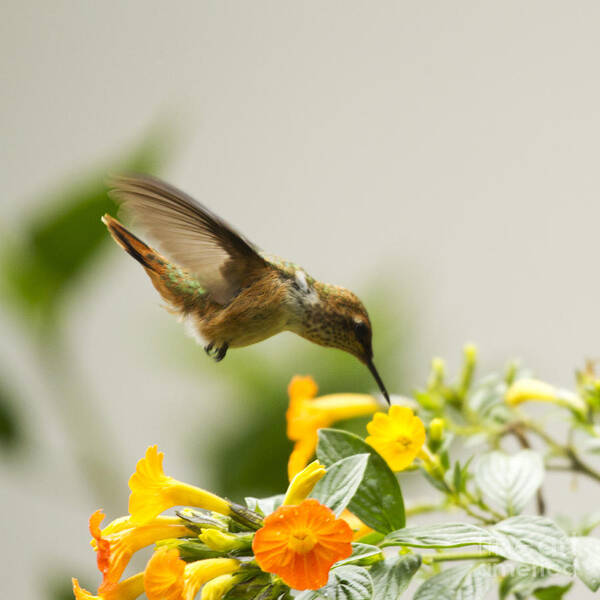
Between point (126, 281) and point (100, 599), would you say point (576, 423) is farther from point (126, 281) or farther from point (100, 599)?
point (126, 281)

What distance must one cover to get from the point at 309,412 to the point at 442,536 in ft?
0.74

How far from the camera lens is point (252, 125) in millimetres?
2260

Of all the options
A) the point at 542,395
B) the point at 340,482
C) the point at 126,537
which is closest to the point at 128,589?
the point at 126,537

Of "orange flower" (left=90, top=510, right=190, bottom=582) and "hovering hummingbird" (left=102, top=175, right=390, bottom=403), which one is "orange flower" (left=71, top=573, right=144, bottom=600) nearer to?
"orange flower" (left=90, top=510, right=190, bottom=582)

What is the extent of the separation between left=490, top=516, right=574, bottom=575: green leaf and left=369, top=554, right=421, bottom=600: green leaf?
0.15 feet

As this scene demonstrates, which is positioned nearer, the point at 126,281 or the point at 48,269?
the point at 48,269

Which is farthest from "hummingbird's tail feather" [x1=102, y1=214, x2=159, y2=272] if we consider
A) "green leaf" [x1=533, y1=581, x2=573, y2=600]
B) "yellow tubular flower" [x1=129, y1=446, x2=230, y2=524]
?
"green leaf" [x1=533, y1=581, x2=573, y2=600]

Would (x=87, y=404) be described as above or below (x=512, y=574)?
below

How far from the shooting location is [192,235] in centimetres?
49

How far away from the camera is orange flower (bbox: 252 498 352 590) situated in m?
0.37

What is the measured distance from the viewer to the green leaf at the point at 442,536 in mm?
397

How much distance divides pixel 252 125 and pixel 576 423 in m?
1.73

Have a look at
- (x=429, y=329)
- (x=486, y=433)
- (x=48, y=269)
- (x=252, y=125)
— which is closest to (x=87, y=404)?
(x=48, y=269)

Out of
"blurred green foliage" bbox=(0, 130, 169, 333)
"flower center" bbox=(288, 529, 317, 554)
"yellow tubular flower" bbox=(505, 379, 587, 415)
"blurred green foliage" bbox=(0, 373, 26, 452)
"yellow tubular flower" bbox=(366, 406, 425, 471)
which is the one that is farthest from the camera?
"blurred green foliage" bbox=(0, 373, 26, 452)
